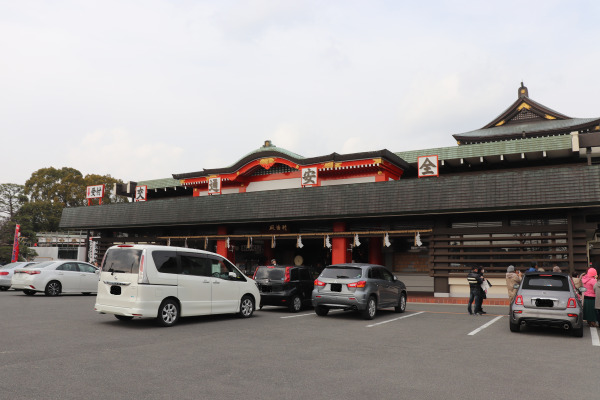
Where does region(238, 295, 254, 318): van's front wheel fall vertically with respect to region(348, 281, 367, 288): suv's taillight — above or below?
below

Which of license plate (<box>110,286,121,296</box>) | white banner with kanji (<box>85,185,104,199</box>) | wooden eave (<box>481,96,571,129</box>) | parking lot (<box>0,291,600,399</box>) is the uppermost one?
wooden eave (<box>481,96,571,129</box>)

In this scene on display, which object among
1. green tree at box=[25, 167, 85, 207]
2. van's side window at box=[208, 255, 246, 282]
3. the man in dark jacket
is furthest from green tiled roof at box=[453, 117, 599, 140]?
green tree at box=[25, 167, 85, 207]

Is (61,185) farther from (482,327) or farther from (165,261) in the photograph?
(482,327)

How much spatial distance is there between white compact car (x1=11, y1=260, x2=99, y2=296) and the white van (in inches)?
334

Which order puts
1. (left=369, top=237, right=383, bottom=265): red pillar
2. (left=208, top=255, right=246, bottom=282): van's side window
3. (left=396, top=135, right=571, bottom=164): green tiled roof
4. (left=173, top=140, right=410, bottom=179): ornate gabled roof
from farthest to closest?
1. (left=369, top=237, right=383, bottom=265): red pillar
2. (left=173, top=140, right=410, bottom=179): ornate gabled roof
3. (left=396, top=135, right=571, bottom=164): green tiled roof
4. (left=208, top=255, right=246, bottom=282): van's side window

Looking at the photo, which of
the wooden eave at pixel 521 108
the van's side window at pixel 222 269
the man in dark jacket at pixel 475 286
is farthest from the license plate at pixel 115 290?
the wooden eave at pixel 521 108

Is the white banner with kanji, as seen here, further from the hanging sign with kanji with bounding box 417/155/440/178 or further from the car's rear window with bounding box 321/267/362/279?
the car's rear window with bounding box 321/267/362/279

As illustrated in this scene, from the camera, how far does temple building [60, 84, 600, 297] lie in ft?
58.3

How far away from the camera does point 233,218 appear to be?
24.0 metres

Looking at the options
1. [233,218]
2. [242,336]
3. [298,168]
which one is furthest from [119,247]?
[298,168]

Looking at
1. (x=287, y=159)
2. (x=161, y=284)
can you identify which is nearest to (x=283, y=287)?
(x=161, y=284)

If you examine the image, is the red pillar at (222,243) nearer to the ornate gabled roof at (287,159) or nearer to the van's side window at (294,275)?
the ornate gabled roof at (287,159)

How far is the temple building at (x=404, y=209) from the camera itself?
17781 millimetres

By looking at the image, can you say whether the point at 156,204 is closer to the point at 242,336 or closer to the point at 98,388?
the point at 242,336
